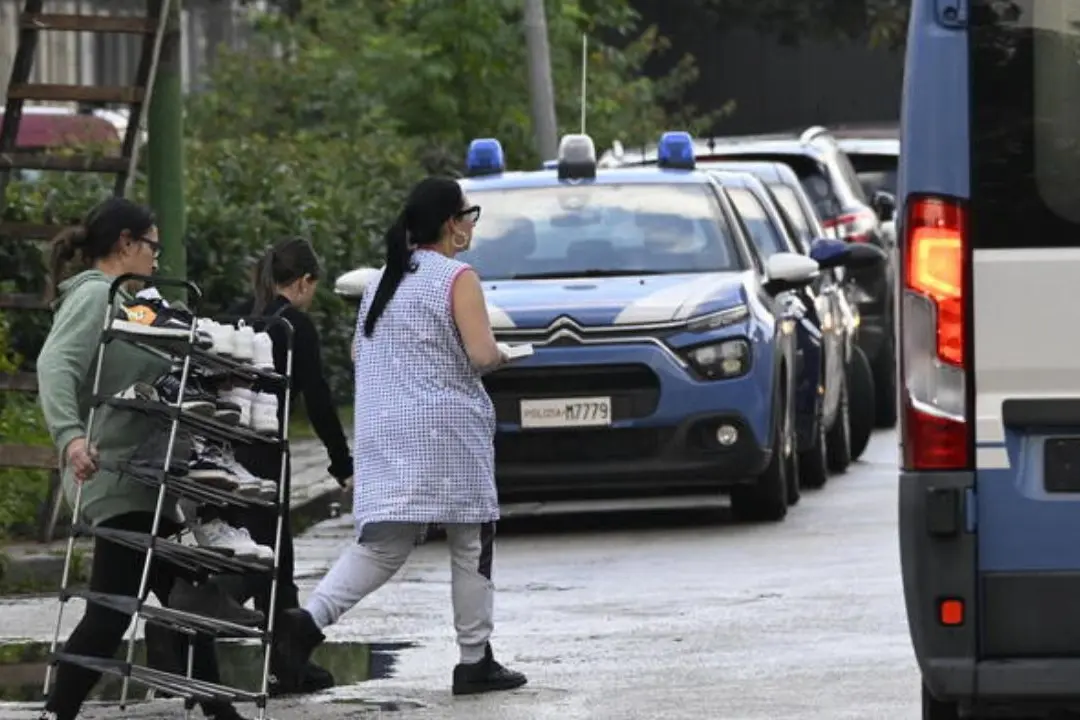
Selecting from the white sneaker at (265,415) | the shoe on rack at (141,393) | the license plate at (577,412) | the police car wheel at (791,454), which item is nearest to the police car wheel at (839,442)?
the police car wheel at (791,454)

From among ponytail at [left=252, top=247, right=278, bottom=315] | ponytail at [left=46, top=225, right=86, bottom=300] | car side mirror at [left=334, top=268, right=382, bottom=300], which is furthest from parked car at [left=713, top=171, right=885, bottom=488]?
ponytail at [left=46, top=225, right=86, bottom=300]

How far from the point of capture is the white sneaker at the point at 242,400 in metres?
9.55

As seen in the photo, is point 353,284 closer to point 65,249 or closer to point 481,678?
point 481,678

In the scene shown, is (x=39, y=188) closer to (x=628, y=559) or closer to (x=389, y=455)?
(x=628, y=559)

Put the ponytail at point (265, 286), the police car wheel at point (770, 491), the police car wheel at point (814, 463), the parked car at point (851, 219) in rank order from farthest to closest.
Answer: the parked car at point (851, 219) < the police car wheel at point (814, 463) < the police car wheel at point (770, 491) < the ponytail at point (265, 286)

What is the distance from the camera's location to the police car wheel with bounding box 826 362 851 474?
19125mm

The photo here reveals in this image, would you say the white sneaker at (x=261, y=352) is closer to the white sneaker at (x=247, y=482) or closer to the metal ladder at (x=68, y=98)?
the white sneaker at (x=247, y=482)

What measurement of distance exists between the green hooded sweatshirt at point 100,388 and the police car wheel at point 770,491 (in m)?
6.52

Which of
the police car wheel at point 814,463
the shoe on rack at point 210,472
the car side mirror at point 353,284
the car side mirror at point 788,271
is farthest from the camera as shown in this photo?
the police car wheel at point 814,463

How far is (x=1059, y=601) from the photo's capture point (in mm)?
7363

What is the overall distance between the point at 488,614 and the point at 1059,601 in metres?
3.53

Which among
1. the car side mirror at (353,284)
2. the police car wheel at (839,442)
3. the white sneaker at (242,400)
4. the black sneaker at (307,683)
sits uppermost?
the white sneaker at (242,400)

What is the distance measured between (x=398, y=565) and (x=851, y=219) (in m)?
12.6

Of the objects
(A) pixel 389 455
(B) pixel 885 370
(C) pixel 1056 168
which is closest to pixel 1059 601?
(C) pixel 1056 168
